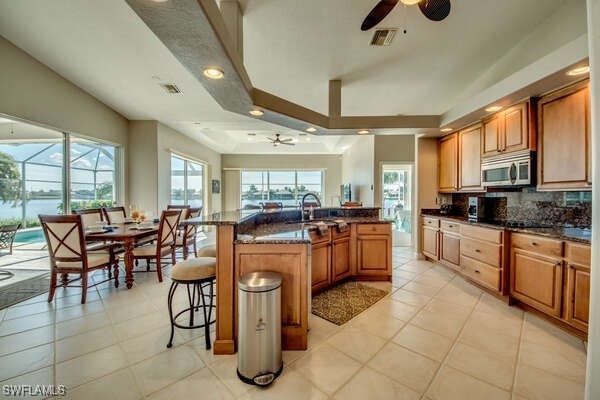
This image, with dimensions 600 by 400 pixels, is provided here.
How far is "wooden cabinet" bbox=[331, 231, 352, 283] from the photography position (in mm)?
2971

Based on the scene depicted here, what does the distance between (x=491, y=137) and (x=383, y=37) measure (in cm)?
198

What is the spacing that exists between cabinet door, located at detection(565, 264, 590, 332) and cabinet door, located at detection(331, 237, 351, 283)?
2048mm

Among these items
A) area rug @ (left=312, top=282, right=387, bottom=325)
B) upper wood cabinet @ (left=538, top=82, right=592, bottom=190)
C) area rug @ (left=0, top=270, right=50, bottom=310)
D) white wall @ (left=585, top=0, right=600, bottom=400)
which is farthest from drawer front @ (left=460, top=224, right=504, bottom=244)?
area rug @ (left=0, top=270, right=50, bottom=310)

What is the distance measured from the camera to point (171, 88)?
361 cm

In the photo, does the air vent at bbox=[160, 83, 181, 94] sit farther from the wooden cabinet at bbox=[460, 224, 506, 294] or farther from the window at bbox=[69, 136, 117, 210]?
the wooden cabinet at bbox=[460, 224, 506, 294]

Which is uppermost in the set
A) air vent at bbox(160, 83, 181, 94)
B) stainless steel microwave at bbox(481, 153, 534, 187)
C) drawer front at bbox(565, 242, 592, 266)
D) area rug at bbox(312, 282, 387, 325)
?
air vent at bbox(160, 83, 181, 94)

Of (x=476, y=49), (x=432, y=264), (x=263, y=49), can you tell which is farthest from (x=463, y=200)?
→ (x=263, y=49)

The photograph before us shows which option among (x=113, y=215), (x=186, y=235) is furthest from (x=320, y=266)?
(x=113, y=215)

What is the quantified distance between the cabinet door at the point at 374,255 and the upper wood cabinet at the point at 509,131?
178 centimetres

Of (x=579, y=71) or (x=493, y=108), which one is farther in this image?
(x=493, y=108)

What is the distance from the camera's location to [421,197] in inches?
166

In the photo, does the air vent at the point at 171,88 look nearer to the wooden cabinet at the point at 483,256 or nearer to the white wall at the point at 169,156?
the white wall at the point at 169,156

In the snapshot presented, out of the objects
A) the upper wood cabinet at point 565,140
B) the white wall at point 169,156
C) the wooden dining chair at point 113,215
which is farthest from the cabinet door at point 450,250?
the white wall at point 169,156

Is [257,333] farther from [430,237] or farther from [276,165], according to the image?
[276,165]
